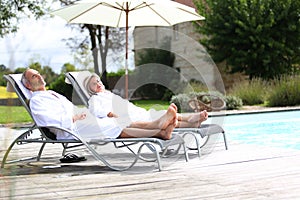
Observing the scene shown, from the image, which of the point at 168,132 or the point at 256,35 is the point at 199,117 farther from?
the point at 256,35

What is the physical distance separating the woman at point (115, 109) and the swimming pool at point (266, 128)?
1.93m

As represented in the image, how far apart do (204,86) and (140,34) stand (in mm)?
10388

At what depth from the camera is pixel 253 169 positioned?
419 centimetres

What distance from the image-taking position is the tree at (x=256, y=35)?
657 inches

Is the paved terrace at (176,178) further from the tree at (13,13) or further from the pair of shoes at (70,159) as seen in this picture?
the tree at (13,13)

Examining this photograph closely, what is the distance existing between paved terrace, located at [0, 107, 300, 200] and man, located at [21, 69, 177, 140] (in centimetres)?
32

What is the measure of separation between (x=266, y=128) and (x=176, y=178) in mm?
5974

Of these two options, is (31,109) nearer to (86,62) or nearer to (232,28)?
(232,28)

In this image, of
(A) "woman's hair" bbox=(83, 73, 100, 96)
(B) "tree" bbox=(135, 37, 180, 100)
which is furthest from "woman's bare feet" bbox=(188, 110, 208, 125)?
(B) "tree" bbox=(135, 37, 180, 100)

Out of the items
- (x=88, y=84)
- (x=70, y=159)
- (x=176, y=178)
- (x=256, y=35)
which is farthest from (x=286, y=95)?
(x=176, y=178)

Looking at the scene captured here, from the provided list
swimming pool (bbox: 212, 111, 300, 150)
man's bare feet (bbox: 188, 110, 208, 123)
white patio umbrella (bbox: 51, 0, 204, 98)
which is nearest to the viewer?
man's bare feet (bbox: 188, 110, 208, 123)

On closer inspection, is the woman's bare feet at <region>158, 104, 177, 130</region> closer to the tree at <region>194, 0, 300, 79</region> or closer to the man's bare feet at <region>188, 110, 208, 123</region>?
the man's bare feet at <region>188, 110, 208, 123</region>

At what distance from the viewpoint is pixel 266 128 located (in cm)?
952

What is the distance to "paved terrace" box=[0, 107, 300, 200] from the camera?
3.31 metres
